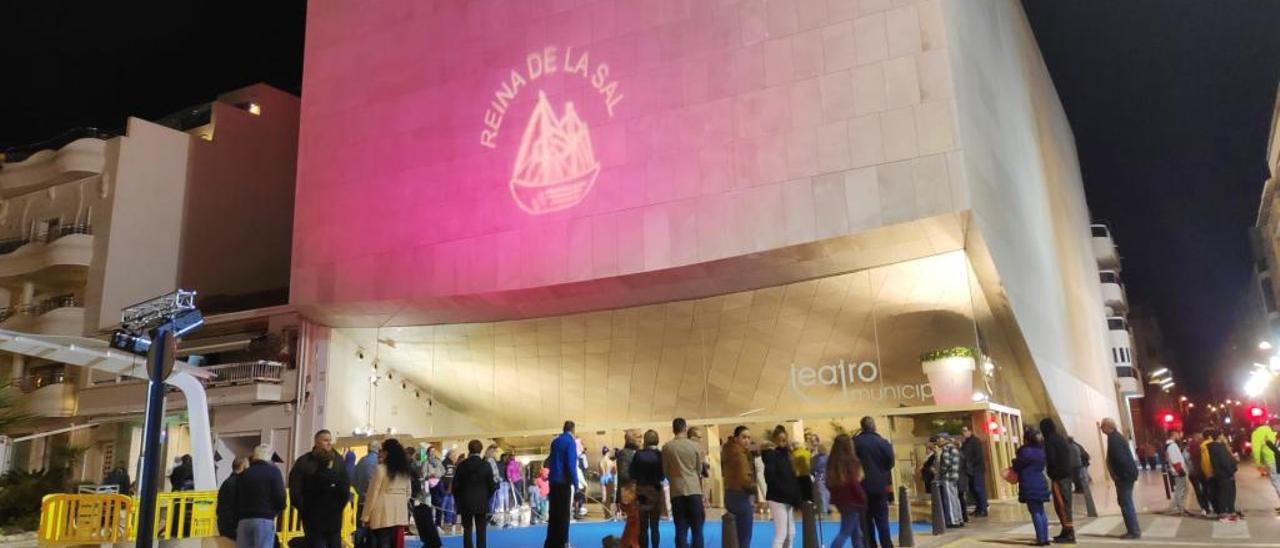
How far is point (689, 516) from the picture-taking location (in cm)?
872

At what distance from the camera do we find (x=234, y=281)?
1200 inches

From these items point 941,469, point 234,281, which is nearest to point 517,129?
point 941,469

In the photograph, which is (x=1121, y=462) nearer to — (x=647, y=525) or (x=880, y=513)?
(x=880, y=513)

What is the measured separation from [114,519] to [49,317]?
21.4 metres

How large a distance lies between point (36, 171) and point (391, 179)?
738 inches

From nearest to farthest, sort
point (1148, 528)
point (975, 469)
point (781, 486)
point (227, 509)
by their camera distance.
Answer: point (227, 509)
point (781, 486)
point (1148, 528)
point (975, 469)

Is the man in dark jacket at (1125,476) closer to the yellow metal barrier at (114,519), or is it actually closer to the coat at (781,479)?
the coat at (781,479)

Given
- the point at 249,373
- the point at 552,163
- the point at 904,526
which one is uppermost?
the point at 552,163

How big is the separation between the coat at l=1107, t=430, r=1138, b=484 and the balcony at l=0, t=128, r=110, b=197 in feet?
107

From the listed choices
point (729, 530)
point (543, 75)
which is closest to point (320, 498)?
point (729, 530)

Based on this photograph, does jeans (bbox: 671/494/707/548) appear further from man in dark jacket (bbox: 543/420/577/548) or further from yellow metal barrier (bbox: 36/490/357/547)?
yellow metal barrier (bbox: 36/490/357/547)

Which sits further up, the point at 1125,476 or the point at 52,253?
the point at 52,253

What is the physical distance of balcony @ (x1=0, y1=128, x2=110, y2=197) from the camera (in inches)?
1149

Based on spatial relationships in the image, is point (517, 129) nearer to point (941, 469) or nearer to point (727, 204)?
point (727, 204)
